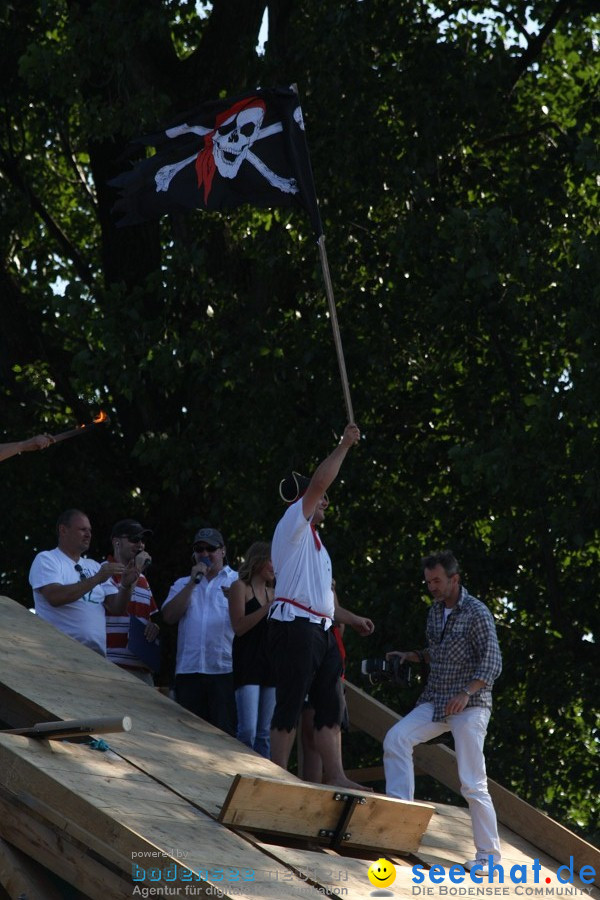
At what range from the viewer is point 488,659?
8023mm

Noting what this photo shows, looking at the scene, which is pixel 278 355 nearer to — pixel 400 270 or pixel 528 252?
pixel 400 270

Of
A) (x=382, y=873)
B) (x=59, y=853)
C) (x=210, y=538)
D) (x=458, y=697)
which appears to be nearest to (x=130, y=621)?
(x=210, y=538)

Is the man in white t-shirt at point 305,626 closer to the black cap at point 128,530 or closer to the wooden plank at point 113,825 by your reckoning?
the wooden plank at point 113,825

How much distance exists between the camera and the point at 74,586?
340 inches

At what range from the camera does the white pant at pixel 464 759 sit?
7.83 m

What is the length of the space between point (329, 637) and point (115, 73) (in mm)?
7491

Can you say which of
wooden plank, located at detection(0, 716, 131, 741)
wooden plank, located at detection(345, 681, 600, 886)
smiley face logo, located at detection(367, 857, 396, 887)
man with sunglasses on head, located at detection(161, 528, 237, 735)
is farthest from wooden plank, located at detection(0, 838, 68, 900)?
wooden plank, located at detection(345, 681, 600, 886)

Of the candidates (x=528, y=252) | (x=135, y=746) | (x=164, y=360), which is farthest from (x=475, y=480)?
(x=135, y=746)

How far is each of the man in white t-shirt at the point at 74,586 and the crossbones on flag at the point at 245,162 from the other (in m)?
2.51

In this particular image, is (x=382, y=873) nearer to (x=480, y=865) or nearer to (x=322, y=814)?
(x=322, y=814)

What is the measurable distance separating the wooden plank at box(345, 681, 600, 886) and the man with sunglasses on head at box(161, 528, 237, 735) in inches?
44.5

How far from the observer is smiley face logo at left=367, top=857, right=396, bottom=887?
6684mm

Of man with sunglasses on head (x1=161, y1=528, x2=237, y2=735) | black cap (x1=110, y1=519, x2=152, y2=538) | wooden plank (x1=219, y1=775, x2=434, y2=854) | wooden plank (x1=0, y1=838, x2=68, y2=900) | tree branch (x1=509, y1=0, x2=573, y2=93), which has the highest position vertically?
tree branch (x1=509, y1=0, x2=573, y2=93)

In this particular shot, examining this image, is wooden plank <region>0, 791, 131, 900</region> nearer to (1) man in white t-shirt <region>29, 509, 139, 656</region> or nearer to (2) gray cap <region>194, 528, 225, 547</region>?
(1) man in white t-shirt <region>29, 509, 139, 656</region>
